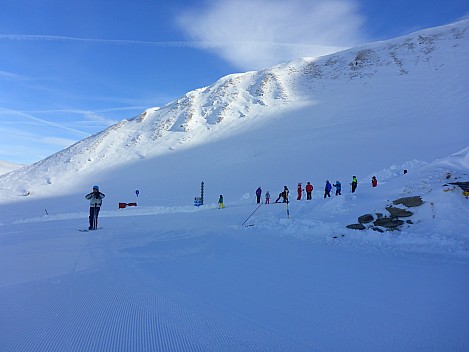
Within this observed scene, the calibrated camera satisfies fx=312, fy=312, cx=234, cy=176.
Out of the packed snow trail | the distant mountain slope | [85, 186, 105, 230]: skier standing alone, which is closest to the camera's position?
the packed snow trail

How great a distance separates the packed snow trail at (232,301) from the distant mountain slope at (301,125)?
25.6 m

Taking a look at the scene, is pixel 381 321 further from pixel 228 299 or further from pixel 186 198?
pixel 186 198

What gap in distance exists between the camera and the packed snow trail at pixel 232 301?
301 centimetres

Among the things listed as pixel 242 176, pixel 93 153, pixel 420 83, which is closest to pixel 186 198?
pixel 242 176

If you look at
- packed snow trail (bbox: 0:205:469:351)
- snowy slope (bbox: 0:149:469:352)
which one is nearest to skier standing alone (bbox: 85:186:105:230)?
snowy slope (bbox: 0:149:469:352)

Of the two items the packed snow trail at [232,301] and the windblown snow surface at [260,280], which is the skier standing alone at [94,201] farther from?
the packed snow trail at [232,301]

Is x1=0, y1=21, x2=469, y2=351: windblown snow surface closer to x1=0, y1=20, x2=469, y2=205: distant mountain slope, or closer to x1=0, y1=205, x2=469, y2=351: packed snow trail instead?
x1=0, y1=205, x2=469, y2=351: packed snow trail

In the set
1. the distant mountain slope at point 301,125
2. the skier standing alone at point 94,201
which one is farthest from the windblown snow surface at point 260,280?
the distant mountain slope at point 301,125

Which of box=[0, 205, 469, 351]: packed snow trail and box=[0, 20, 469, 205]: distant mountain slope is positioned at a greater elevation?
box=[0, 20, 469, 205]: distant mountain slope

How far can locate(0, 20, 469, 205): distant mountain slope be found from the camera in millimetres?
35328

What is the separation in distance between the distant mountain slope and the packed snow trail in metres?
25.6

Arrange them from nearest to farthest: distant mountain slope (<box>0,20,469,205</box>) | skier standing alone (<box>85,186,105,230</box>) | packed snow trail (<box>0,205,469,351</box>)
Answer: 1. packed snow trail (<box>0,205,469,351</box>)
2. skier standing alone (<box>85,186,105,230</box>)
3. distant mountain slope (<box>0,20,469,205</box>)

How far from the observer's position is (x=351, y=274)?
5258mm

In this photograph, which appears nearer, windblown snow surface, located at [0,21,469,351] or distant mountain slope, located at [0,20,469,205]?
windblown snow surface, located at [0,21,469,351]
